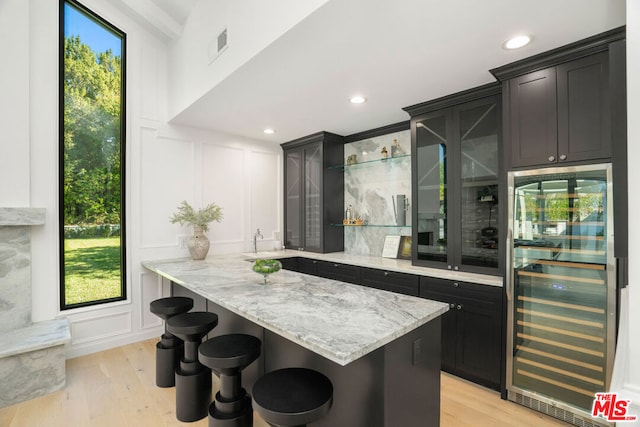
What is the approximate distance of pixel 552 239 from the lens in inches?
88.9

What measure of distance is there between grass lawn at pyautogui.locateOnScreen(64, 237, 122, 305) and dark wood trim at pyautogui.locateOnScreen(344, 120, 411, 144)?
323 cm

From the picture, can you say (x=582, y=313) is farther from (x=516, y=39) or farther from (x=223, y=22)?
(x=223, y=22)

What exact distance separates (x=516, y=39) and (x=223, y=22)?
229 cm

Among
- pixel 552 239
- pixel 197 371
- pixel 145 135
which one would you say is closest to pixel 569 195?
pixel 552 239

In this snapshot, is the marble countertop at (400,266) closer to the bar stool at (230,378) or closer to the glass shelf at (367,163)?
the glass shelf at (367,163)

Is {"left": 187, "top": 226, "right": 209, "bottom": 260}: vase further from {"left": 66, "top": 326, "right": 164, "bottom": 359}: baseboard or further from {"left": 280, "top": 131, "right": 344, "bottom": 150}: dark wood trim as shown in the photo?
{"left": 280, "top": 131, "right": 344, "bottom": 150}: dark wood trim

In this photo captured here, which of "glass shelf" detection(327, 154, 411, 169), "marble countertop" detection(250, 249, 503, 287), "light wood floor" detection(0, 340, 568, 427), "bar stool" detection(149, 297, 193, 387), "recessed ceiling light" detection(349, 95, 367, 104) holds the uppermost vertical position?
"recessed ceiling light" detection(349, 95, 367, 104)

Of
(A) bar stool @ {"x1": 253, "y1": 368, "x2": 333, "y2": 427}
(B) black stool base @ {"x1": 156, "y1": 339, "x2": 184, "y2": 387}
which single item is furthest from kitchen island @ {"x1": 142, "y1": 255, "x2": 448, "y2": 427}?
(B) black stool base @ {"x1": 156, "y1": 339, "x2": 184, "y2": 387}

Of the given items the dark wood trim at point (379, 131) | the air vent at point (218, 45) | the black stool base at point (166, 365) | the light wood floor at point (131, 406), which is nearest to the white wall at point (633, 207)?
the light wood floor at point (131, 406)

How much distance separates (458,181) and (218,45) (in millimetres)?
2499

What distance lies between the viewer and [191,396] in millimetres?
2246

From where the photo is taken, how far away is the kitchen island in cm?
140

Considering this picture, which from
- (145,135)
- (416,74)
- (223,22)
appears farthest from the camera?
(145,135)

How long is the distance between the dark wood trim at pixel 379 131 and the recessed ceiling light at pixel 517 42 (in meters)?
1.64
